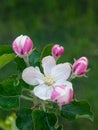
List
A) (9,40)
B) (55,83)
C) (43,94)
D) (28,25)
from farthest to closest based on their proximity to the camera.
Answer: (28,25) → (9,40) → (55,83) → (43,94)

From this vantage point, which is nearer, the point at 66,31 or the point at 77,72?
the point at 77,72

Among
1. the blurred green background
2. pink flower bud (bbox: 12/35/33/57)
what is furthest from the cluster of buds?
the blurred green background

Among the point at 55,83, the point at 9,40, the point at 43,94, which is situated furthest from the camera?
the point at 9,40

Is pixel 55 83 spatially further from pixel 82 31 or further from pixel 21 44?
pixel 82 31

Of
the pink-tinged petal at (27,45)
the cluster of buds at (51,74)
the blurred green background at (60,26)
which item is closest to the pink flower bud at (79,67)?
the cluster of buds at (51,74)

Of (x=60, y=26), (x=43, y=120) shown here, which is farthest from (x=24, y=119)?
(x=60, y=26)

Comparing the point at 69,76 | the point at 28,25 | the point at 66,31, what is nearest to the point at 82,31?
the point at 66,31
